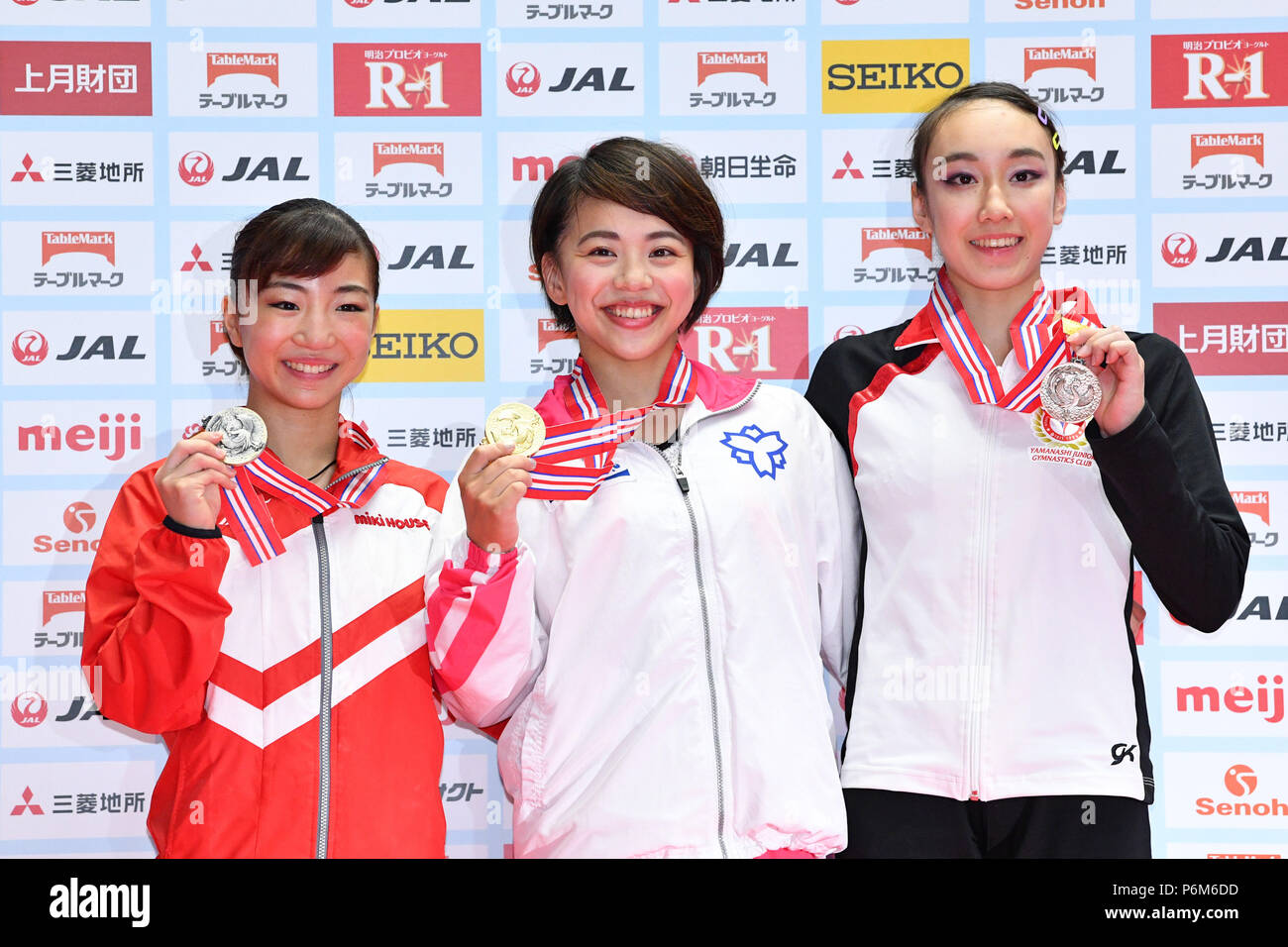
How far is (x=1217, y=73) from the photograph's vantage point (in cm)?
365

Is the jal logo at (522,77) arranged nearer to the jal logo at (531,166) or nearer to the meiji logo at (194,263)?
the jal logo at (531,166)

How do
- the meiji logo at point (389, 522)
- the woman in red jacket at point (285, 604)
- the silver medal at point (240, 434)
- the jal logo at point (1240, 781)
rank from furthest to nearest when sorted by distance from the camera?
the jal logo at point (1240, 781), the meiji logo at point (389, 522), the silver medal at point (240, 434), the woman in red jacket at point (285, 604)

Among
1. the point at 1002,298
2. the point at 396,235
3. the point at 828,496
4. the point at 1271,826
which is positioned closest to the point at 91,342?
the point at 396,235

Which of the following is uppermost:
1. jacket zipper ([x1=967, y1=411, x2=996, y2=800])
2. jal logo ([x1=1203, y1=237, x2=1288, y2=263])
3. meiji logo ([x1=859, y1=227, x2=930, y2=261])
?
meiji logo ([x1=859, y1=227, x2=930, y2=261])

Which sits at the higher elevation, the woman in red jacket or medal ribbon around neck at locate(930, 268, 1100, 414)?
medal ribbon around neck at locate(930, 268, 1100, 414)

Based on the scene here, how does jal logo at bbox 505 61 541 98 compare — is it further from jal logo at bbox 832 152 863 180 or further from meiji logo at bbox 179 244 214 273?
meiji logo at bbox 179 244 214 273

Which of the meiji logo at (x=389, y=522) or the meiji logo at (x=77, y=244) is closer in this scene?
the meiji logo at (x=389, y=522)

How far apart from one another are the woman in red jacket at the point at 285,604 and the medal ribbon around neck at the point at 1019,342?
1.30 metres

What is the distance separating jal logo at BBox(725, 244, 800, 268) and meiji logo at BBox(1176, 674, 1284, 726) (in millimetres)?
1715

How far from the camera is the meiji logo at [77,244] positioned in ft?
11.8

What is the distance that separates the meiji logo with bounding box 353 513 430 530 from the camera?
2889 mm

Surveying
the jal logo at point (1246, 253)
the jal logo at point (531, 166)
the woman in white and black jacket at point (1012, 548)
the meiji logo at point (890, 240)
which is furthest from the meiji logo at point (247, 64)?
the jal logo at point (1246, 253)

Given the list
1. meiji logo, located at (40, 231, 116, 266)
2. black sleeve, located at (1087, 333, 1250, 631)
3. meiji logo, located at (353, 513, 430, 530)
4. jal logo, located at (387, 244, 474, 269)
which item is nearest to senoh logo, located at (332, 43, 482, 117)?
jal logo, located at (387, 244, 474, 269)
